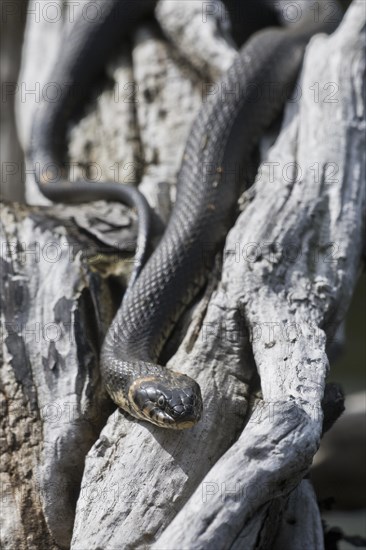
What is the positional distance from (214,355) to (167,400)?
457mm

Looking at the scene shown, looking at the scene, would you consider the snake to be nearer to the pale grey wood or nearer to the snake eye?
the snake eye

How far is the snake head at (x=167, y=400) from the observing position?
127 inches

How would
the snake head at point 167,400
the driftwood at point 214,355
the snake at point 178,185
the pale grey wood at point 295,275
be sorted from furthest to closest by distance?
the snake at point 178,185
the snake head at point 167,400
the driftwood at point 214,355
the pale grey wood at point 295,275

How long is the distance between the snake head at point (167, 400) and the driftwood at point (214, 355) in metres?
0.08

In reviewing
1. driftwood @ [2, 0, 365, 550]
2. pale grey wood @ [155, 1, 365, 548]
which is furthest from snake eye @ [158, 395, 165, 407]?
pale grey wood @ [155, 1, 365, 548]

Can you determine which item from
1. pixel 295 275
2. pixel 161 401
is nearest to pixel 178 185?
pixel 295 275

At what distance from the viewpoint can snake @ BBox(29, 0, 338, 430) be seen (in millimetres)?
3545

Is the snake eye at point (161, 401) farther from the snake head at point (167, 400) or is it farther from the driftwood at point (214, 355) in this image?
the driftwood at point (214, 355)

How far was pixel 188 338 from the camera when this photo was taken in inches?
151

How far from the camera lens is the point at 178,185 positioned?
4.75 m

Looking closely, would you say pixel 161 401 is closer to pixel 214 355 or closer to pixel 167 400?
pixel 167 400

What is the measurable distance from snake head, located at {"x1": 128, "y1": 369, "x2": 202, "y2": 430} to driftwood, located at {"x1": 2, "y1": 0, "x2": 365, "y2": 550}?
3.3 inches

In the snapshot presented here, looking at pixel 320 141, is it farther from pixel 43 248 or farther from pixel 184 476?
pixel 184 476

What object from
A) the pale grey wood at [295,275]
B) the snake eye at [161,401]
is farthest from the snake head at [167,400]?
the pale grey wood at [295,275]
